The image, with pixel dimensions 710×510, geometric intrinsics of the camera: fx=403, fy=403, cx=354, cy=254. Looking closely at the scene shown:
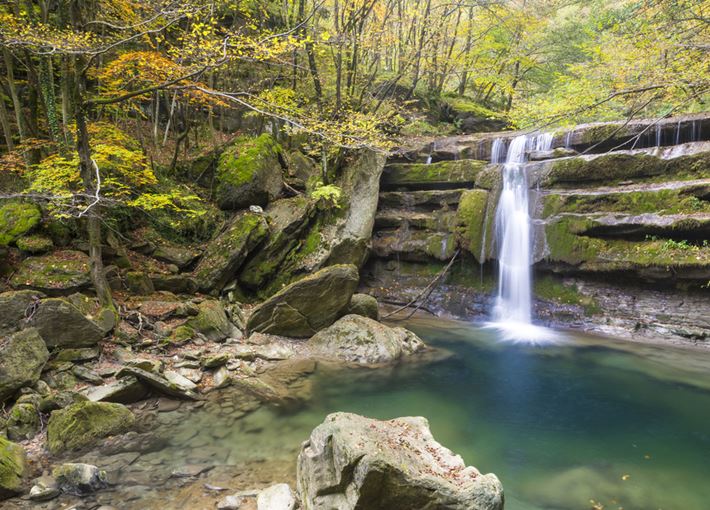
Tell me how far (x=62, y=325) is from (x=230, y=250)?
4.61 metres

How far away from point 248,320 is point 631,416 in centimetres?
755

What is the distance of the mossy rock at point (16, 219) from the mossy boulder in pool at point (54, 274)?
0.67 meters

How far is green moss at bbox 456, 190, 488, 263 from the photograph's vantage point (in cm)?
1258

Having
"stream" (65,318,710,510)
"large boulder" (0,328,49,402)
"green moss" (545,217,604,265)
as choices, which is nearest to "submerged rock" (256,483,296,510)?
"stream" (65,318,710,510)

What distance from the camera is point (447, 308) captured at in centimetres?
1280

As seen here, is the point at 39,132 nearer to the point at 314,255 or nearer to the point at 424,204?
the point at 314,255

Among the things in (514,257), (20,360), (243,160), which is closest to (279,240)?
(243,160)

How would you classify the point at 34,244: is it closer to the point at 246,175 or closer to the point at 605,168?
the point at 246,175

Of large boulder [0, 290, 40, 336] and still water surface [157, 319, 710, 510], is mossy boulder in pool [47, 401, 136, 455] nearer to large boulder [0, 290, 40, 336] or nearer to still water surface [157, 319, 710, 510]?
still water surface [157, 319, 710, 510]

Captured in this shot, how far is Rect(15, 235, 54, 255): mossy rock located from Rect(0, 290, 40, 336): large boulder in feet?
6.16

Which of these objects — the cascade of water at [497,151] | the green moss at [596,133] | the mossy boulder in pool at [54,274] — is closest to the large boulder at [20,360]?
the mossy boulder in pool at [54,274]

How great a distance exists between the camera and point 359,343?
28.8 ft

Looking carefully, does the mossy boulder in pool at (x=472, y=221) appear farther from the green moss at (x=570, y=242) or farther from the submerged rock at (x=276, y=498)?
the submerged rock at (x=276, y=498)

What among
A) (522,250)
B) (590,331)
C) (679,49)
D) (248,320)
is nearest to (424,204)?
(522,250)
